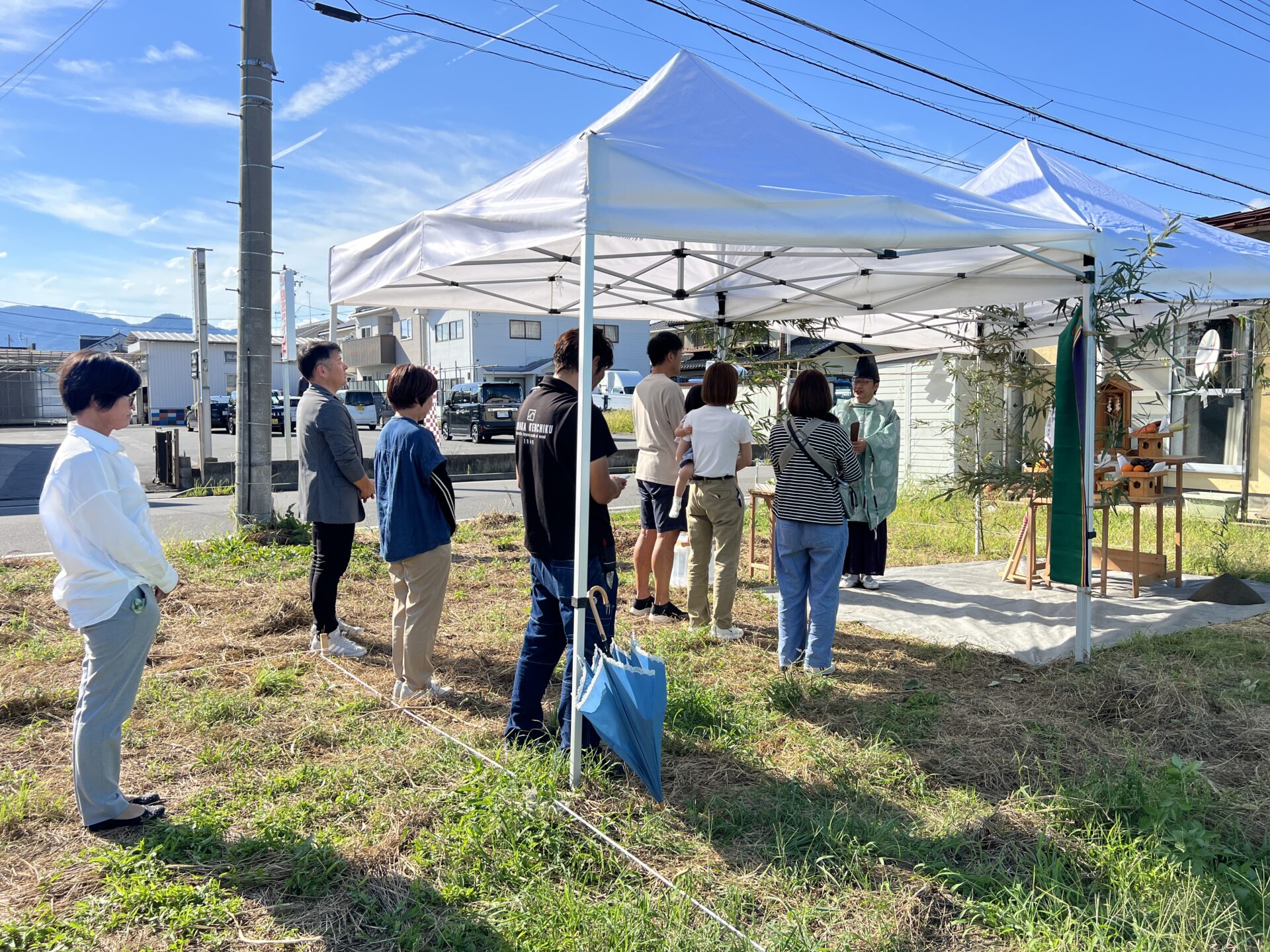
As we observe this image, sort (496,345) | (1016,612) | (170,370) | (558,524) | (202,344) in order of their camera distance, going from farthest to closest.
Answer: (170,370) < (496,345) < (202,344) < (1016,612) < (558,524)

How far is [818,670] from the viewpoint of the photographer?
4512 mm

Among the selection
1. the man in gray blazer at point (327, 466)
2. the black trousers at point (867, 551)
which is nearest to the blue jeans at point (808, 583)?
the black trousers at point (867, 551)

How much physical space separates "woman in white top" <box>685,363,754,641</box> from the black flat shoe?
303cm

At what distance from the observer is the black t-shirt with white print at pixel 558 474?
3.28 m

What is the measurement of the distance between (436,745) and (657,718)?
1.17 metres

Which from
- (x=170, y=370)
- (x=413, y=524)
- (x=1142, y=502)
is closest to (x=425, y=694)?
(x=413, y=524)

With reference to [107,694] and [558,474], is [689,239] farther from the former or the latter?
[107,694]

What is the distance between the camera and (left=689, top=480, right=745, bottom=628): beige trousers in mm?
5012

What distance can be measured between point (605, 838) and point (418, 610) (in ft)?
5.50

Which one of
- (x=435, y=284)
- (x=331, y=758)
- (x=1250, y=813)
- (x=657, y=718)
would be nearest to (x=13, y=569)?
(x=435, y=284)

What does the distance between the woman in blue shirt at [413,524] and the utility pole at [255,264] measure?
440 cm

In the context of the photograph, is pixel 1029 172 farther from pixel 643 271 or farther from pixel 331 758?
pixel 331 758

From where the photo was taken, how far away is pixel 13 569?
7090mm

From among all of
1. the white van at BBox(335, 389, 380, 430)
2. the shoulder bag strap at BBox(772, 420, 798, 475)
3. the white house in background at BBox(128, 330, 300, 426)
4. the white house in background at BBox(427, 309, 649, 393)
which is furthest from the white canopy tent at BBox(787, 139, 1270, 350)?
the white house in background at BBox(128, 330, 300, 426)
